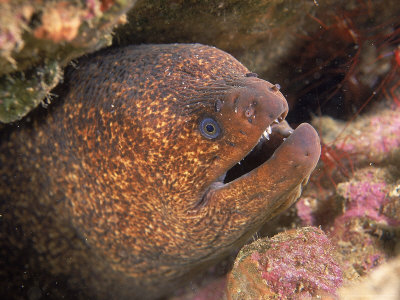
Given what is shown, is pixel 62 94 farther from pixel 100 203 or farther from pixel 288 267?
pixel 288 267

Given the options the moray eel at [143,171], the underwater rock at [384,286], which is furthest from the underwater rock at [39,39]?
the underwater rock at [384,286]

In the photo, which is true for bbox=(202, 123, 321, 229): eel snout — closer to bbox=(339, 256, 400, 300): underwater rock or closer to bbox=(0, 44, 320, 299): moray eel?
bbox=(0, 44, 320, 299): moray eel

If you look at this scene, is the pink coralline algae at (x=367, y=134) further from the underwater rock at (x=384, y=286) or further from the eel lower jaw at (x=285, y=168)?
the underwater rock at (x=384, y=286)

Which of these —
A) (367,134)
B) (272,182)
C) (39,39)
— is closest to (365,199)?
(367,134)

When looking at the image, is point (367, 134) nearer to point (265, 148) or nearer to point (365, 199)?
point (365, 199)

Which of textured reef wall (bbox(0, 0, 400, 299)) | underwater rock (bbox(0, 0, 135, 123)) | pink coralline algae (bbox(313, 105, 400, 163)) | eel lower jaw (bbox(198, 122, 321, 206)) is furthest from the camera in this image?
pink coralline algae (bbox(313, 105, 400, 163))

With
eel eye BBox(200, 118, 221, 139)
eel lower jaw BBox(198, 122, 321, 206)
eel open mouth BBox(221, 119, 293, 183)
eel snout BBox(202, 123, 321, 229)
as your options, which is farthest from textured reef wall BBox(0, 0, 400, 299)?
eel eye BBox(200, 118, 221, 139)
